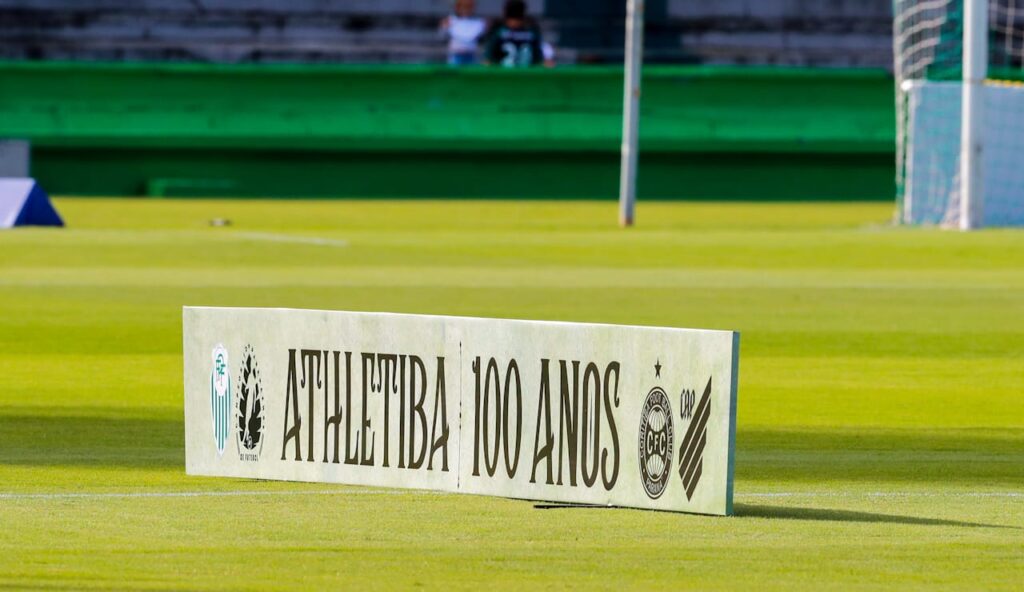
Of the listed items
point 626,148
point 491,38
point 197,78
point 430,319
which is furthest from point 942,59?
point 430,319

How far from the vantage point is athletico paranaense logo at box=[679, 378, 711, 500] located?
6625 mm

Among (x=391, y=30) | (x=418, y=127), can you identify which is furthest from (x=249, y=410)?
(x=391, y=30)

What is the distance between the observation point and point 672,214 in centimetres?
3191

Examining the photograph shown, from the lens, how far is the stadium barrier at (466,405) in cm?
670

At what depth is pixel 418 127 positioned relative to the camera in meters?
36.0

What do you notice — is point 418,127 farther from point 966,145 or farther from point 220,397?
point 220,397

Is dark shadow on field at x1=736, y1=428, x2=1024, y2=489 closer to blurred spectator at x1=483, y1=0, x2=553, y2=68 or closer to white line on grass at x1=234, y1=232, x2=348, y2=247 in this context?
white line on grass at x1=234, y1=232, x2=348, y2=247

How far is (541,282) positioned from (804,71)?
18383 mm

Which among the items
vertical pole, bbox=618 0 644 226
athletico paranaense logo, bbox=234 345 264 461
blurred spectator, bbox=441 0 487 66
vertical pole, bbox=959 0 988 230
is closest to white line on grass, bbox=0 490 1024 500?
athletico paranaense logo, bbox=234 345 264 461

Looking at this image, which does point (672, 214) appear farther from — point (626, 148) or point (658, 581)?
point (658, 581)

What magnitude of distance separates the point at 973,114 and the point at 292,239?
7686 mm

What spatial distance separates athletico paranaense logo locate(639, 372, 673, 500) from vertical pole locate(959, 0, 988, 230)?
61.4 ft

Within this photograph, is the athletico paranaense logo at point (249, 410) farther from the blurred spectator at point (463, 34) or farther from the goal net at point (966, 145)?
the blurred spectator at point (463, 34)

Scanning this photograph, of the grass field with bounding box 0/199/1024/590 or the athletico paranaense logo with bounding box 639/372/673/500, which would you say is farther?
the athletico paranaense logo with bounding box 639/372/673/500
